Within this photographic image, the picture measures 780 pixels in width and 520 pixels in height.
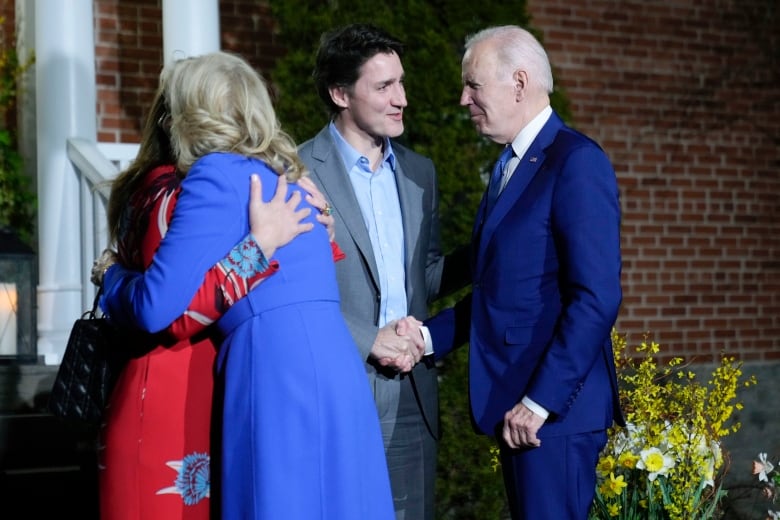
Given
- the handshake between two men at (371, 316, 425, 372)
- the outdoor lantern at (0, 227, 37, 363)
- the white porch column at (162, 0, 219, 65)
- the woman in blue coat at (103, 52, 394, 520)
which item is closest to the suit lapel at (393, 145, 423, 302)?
the handshake between two men at (371, 316, 425, 372)

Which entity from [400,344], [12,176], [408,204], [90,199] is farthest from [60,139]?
[400,344]

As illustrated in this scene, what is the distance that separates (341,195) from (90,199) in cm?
241

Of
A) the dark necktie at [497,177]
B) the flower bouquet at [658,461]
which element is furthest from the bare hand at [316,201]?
the flower bouquet at [658,461]

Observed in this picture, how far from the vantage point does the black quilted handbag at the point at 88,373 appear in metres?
2.73

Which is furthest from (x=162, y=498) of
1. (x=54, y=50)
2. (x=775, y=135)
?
(x=775, y=135)

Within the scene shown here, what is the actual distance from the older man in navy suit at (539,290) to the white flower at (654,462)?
82 centimetres

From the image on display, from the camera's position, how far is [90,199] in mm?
5512

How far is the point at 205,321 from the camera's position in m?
2.59

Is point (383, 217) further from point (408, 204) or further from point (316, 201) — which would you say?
point (316, 201)

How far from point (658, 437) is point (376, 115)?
4.76ft

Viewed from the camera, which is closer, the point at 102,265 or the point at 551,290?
the point at 102,265

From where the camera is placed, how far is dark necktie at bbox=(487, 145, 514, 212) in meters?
3.22

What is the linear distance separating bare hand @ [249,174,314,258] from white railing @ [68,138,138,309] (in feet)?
8.87

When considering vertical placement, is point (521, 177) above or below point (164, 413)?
above
